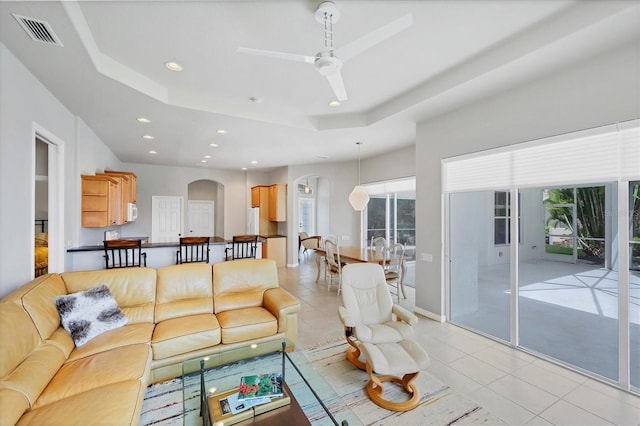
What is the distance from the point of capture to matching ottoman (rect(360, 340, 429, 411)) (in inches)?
86.5

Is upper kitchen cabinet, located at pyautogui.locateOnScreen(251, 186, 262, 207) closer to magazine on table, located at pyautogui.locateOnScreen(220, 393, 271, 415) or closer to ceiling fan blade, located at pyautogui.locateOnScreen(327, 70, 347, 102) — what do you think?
ceiling fan blade, located at pyautogui.locateOnScreen(327, 70, 347, 102)

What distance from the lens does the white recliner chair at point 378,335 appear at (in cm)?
224

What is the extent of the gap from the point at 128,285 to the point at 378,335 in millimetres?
2636

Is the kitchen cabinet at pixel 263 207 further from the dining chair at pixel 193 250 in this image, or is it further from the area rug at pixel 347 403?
the area rug at pixel 347 403

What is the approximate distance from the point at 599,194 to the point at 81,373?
458 centimetres

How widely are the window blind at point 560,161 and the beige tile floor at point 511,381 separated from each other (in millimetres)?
1858

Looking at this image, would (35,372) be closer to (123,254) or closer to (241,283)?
(241,283)

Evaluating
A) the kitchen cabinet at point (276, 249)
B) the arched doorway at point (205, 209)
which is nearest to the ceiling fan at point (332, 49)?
the kitchen cabinet at point (276, 249)

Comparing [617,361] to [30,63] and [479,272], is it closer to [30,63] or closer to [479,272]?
[479,272]

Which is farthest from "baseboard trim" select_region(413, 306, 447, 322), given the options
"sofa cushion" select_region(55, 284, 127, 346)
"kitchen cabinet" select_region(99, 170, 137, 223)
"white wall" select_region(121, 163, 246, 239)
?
"white wall" select_region(121, 163, 246, 239)

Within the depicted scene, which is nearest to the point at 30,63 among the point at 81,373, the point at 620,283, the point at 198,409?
the point at 81,373

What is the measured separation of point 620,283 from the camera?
2498 mm

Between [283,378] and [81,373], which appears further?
[283,378]

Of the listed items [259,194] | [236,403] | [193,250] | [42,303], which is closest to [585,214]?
[236,403]
